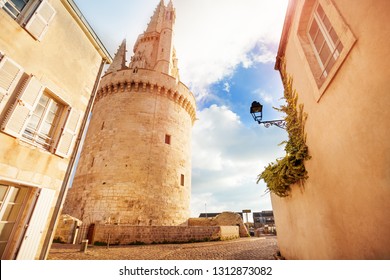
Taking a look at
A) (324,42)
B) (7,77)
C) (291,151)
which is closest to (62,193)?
(7,77)

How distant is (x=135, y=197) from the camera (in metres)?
12.4

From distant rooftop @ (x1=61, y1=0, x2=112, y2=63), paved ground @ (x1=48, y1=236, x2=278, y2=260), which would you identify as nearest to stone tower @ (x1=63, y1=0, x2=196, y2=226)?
paved ground @ (x1=48, y1=236, x2=278, y2=260)

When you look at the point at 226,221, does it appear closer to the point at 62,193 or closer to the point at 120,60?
the point at 62,193

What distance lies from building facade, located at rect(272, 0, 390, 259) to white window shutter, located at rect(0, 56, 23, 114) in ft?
18.6

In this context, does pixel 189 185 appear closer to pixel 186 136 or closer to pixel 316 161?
pixel 186 136

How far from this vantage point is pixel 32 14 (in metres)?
4.32

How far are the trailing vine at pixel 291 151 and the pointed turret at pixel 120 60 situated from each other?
23098 millimetres

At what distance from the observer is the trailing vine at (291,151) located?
3984 mm

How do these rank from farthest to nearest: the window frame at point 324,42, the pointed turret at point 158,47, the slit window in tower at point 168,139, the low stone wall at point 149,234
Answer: the pointed turret at point 158,47 → the slit window in tower at point 168,139 → the low stone wall at point 149,234 → the window frame at point 324,42

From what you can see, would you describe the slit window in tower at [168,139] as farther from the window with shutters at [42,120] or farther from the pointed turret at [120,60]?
the pointed turret at [120,60]

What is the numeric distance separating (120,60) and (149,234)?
2257 centimetres

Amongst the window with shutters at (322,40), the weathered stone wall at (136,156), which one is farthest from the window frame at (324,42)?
the weathered stone wall at (136,156)

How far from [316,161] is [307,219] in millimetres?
1332

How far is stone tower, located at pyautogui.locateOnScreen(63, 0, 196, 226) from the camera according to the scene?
40.4 ft
